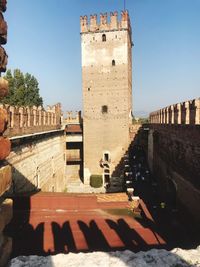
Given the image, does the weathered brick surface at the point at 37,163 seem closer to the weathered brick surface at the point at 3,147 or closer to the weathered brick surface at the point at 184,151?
the weathered brick surface at the point at 184,151

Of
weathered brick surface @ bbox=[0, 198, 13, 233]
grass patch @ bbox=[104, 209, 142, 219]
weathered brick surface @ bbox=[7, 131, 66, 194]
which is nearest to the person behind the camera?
weathered brick surface @ bbox=[0, 198, 13, 233]

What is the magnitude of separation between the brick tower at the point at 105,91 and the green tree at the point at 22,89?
10.2 m

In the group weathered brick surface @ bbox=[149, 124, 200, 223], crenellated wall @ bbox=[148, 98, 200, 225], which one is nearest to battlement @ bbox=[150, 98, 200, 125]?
crenellated wall @ bbox=[148, 98, 200, 225]

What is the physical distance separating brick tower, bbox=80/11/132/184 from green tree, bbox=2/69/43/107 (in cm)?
1025

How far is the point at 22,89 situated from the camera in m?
30.2

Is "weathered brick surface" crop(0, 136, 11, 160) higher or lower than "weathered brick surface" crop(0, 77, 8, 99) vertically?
lower

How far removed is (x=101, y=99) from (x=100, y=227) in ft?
58.2

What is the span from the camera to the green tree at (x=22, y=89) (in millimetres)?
29281

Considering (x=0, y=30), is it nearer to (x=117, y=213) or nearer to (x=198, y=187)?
(x=117, y=213)

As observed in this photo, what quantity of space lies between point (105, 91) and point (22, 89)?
1200cm

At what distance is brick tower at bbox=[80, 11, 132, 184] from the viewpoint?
2150cm

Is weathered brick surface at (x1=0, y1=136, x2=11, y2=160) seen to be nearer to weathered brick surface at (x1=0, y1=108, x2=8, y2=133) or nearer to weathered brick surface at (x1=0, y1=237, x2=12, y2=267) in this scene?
weathered brick surface at (x1=0, y1=108, x2=8, y2=133)

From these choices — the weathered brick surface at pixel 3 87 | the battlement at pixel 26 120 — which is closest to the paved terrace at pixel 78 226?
the weathered brick surface at pixel 3 87

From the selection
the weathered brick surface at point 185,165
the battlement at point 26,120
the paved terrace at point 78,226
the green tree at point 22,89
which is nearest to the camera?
the paved terrace at point 78,226
